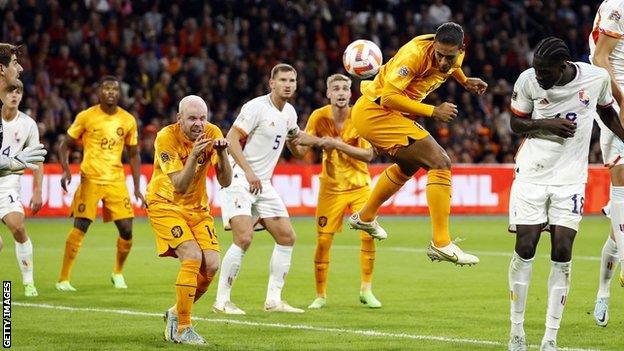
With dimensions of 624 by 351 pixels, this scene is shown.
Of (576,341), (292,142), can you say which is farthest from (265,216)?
(576,341)

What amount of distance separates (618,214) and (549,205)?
73.7 inches

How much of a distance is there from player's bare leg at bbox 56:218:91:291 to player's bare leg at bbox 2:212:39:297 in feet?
1.74

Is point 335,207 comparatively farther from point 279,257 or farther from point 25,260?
point 25,260

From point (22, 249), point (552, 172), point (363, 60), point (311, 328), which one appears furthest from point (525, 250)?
point (22, 249)

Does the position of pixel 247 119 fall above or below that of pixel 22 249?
above

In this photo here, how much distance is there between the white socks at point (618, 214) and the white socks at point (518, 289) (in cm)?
188

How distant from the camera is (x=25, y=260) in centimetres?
1395

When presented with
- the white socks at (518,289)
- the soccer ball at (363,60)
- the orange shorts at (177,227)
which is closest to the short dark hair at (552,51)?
the white socks at (518,289)

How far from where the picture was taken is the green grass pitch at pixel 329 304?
404 inches

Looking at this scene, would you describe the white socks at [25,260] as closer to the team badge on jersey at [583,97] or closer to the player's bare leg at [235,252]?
the player's bare leg at [235,252]

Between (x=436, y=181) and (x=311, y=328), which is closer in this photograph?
(x=436, y=181)

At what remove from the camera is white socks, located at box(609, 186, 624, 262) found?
10969 millimetres

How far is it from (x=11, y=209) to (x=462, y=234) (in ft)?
36.1

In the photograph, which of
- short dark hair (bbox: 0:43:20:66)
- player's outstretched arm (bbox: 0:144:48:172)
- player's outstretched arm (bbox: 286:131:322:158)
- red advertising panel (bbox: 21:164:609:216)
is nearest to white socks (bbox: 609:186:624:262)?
player's outstretched arm (bbox: 286:131:322:158)
